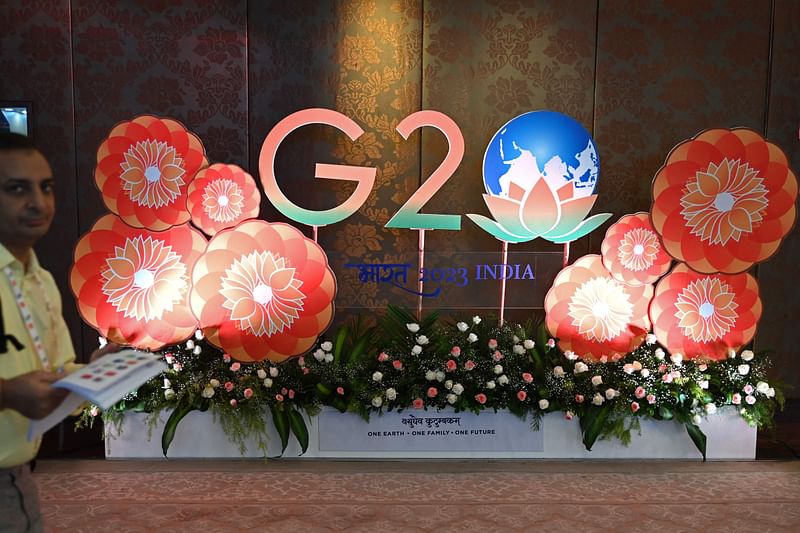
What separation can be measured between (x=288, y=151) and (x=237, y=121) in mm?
392

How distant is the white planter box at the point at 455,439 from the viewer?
10.7 feet

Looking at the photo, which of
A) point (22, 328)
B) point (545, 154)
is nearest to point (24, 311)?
point (22, 328)

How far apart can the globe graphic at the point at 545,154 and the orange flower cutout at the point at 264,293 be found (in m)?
1.22

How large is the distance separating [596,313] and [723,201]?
36.8 inches

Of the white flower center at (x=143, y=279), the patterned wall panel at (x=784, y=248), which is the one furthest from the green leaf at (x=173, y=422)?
the patterned wall panel at (x=784, y=248)

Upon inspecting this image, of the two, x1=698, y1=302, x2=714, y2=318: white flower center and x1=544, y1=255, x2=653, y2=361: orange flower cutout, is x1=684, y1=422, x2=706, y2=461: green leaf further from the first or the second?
x1=698, y1=302, x2=714, y2=318: white flower center

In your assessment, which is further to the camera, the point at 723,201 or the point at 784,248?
the point at 784,248

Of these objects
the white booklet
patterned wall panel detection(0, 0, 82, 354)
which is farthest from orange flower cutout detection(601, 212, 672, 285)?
patterned wall panel detection(0, 0, 82, 354)

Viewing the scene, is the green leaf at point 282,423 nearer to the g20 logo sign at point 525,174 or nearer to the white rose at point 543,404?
the g20 logo sign at point 525,174

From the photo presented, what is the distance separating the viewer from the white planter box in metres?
3.28

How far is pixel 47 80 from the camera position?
390 centimetres

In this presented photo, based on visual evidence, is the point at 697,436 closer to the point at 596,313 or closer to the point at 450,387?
the point at 596,313

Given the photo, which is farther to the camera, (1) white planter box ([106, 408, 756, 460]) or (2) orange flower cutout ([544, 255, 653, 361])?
(2) orange flower cutout ([544, 255, 653, 361])

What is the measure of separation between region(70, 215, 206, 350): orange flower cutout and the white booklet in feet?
6.40
